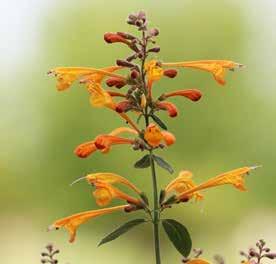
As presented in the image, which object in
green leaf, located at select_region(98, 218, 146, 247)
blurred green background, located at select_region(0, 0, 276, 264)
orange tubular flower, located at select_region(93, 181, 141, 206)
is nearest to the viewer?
green leaf, located at select_region(98, 218, 146, 247)

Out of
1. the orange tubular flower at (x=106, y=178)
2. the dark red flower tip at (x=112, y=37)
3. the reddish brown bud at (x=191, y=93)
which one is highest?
the dark red flower tip at (x=112, y=37)

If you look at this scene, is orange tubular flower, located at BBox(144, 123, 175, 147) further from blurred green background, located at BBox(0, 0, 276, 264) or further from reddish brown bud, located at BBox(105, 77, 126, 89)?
blurred green background, located at BBox(0, 0, 276, 264)

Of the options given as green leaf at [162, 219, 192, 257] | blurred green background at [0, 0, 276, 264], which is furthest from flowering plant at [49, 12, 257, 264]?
blurred green background at [0, 0, 276, 264]

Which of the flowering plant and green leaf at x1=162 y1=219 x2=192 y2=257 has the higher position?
the flowering plant

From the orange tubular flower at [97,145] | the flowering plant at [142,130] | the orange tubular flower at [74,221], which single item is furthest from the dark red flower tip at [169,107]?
the orange tubular flower at [74,221]

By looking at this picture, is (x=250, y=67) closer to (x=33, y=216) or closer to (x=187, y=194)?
(x=33, y=216)

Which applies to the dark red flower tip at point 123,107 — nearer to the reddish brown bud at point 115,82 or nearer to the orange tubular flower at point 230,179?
the reddish brown bud at point 115,82
